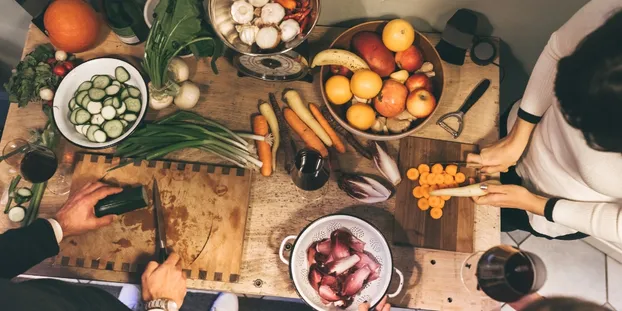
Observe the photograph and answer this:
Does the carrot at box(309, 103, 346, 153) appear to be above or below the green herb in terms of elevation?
below

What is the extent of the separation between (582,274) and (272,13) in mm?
1980

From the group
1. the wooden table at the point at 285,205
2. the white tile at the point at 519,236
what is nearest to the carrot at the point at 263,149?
the wooden table at the point at 285,205

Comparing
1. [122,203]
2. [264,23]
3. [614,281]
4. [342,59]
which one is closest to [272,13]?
[264,23]

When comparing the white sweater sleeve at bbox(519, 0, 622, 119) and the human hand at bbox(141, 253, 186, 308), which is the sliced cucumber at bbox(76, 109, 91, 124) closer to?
the human hand at bbox(141, 253, 186, 308)

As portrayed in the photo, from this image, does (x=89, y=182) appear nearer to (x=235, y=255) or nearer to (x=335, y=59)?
(x=235, y=255)

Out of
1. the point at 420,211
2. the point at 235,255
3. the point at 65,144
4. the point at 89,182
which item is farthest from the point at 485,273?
the point at 65,144

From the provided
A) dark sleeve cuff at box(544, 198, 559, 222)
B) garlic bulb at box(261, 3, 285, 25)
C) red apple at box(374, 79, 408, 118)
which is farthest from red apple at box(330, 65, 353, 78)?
dark sleeve cuff at box(544, 198, 559, 222)

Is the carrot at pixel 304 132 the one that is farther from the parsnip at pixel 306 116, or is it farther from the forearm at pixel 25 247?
the forearm at pixel 25 247

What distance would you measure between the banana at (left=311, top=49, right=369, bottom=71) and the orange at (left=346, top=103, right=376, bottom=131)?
11cm

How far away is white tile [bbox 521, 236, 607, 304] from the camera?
2145mm

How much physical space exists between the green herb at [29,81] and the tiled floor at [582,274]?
2.12 meters

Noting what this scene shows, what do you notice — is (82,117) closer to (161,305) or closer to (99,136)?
(99,136)

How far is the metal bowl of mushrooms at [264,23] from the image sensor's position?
111cm

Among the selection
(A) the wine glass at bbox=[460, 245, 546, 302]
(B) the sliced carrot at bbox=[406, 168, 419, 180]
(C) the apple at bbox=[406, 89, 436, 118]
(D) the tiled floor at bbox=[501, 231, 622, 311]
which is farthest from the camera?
(D) the tiled floor at bbox=[501, 231, 622, 311]
